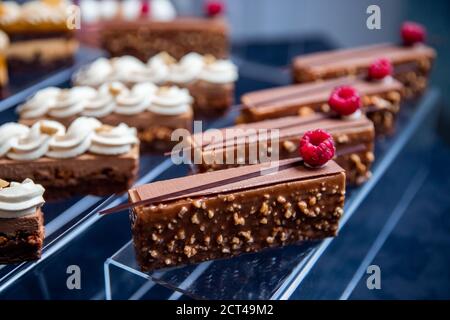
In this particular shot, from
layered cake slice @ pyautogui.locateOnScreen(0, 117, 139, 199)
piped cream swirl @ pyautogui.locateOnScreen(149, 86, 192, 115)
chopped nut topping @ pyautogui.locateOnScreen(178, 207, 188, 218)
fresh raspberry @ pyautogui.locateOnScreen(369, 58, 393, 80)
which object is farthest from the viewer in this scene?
fresh raspberry @ pyautogui.locateOnScreen(369, 58, 393, 80)

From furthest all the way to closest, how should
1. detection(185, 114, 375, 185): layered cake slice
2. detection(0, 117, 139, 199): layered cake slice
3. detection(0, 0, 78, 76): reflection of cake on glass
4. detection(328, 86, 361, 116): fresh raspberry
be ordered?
detection(0, 0, 78, 76): reflection of cake on glass < detection(328, 86, 361, 116): fresh raspberry < detection(0, 117, 139, 199): layered cake slice < detection(185, 114, 375, 185): layered cake slice

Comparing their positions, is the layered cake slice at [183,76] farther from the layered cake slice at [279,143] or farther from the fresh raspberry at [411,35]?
the fresh raspberry at [411,35]

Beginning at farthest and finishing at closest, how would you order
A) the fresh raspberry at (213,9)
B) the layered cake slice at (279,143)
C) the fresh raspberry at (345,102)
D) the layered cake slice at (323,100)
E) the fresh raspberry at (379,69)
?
the fresh raspberry at (213,9), the fresh raspberry at (379,69), the layered cake slice at (323,100), the fresh raspberry at (345,102), the layered cake slice at (279,143)

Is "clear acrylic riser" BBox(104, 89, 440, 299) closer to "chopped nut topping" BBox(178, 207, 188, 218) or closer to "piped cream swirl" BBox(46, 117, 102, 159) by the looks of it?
"chopped nut topping" BBox(178, 207, 188, 218)

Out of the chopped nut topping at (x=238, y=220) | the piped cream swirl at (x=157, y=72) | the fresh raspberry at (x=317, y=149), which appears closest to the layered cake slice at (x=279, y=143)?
the fresh raspberry at (x=317, y=149)

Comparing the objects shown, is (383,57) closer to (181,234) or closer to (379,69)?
(379,69)

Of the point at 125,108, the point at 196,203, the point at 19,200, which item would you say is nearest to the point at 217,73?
the point at 125,108

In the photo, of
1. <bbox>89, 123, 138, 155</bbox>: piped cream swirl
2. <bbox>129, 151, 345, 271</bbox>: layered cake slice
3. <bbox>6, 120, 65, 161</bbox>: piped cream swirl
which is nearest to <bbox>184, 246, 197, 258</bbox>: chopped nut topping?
<bbox>129, 151, 345, 271</bbox>: layered cake slice
